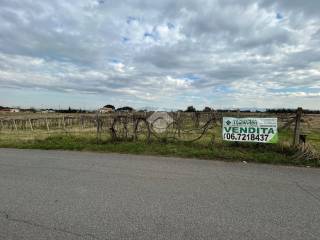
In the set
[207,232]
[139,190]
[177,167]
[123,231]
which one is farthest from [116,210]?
[177,167]

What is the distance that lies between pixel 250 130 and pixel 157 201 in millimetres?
6398

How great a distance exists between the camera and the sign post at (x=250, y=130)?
31.1 feet

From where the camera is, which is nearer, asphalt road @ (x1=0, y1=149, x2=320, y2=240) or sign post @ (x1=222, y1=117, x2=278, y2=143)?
asphalt road @ (x1=0, y1=149, x2=320, y2=240)

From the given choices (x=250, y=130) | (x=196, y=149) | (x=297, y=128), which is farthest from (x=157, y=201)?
(x=297, y=128)

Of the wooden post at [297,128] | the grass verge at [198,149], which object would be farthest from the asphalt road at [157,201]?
the wooden post at [297,128]

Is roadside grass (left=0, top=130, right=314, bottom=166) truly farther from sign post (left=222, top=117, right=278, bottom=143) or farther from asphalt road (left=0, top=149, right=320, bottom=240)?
asphalt road (left=0, top=149, right=320, bottom=240)

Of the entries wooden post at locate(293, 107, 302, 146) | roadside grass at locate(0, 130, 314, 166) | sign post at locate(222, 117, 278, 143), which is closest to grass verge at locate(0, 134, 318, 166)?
roadside grass at locate(0, 130, 314, 166)

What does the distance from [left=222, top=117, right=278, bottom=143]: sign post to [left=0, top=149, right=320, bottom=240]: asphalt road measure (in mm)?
2320

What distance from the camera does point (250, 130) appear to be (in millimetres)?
9711

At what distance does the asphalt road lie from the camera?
338 cm

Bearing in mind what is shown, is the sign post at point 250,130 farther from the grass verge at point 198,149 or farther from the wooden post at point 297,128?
the wooden post at point 297,128

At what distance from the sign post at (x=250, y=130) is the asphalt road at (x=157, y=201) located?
2.32 metres

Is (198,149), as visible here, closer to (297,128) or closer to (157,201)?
(297,128)

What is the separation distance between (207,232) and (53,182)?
3682mm
